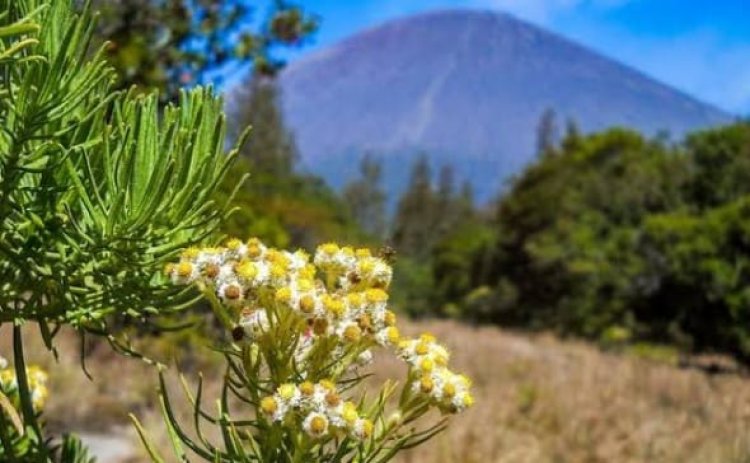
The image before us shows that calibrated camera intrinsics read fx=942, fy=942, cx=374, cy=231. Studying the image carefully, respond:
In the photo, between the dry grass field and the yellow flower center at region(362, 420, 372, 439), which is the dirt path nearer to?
the dry grass field

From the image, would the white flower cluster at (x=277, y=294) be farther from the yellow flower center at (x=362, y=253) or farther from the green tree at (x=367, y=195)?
the green tree at (x=367, y=195)

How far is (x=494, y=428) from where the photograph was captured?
24.8 feet

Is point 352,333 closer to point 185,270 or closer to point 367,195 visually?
point 185,270

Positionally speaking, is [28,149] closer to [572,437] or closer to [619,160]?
[572,437]

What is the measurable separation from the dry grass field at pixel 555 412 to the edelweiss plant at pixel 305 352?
597 cm

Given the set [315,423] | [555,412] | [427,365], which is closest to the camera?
[315,423]

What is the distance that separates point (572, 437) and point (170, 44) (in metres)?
4.76

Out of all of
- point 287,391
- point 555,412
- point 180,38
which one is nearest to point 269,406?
point 287,391

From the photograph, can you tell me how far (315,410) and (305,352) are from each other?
0.11 metres

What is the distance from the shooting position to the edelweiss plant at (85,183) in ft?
2.55

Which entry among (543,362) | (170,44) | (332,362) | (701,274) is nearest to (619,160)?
(701,274)

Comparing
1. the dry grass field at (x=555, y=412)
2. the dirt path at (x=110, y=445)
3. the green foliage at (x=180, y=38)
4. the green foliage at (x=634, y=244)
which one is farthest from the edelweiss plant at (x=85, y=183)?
the green foliage at (x=634, y=244)

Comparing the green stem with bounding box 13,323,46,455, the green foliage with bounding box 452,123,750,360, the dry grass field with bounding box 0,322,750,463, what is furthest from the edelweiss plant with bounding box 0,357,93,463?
the green foliage with bounding box 452,123,750,360

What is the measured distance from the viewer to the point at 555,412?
8625mm
